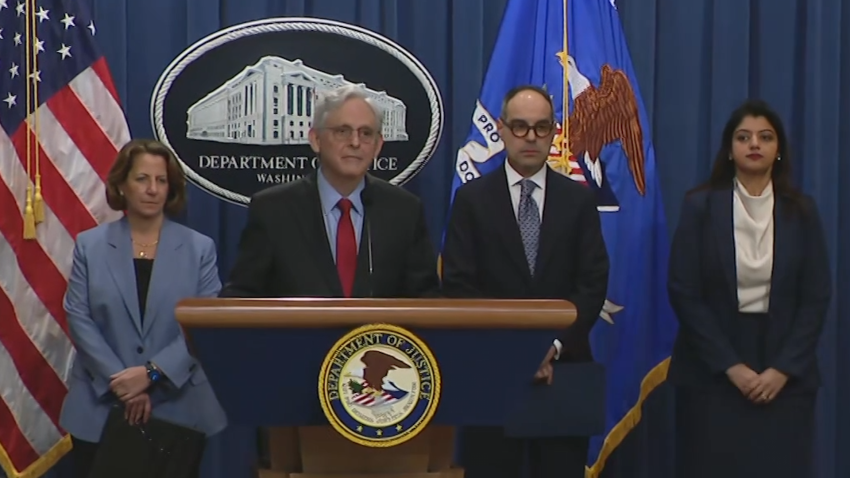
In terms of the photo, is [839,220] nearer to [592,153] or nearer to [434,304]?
[592,153]

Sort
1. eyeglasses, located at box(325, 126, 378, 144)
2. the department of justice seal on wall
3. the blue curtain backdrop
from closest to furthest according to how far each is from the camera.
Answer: eyeglasses, located at box(325, 126, 378, 144) < the department of justice seal on wall < the blue curtain backdrop

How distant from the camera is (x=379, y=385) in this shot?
150 centimetres

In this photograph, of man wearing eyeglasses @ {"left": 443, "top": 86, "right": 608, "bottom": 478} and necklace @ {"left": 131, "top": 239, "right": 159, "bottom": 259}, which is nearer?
man wearing eyeglasses @ {"left": 443, "top": 86, "right": 608, "bottom": 478}

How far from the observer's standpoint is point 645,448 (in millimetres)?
3836

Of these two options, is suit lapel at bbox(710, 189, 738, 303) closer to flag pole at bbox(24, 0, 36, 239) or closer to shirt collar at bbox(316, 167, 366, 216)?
shirt collar at bbox(316, 167, 366, 216)

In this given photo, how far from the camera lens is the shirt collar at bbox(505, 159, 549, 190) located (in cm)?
278

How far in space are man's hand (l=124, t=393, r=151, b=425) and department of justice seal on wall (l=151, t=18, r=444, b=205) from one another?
0.81 m

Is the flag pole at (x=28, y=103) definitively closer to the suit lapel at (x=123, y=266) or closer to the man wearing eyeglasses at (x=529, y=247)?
the suit lapel at (x=123, y=266)

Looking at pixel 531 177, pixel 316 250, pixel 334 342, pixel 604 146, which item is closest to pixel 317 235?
pixel 316 250

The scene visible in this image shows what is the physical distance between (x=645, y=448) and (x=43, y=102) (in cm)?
248

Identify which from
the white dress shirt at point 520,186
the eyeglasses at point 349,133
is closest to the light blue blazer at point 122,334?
the white dress shirt at point 520,186

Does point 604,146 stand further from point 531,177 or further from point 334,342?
point 334,342

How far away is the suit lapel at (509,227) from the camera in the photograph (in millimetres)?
2697

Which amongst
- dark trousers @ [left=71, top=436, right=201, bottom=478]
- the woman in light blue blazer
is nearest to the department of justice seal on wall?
the woman in light blue blazer
